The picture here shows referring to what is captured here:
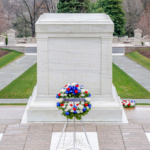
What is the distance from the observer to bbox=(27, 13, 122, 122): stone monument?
9359 millimetres

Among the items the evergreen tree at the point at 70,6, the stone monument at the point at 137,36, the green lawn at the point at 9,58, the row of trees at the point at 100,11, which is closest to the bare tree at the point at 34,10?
the row of trees at the point at 100,11

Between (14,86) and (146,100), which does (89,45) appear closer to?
(146,100)

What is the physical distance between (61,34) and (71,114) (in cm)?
288

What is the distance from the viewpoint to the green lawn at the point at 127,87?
15.1 metres

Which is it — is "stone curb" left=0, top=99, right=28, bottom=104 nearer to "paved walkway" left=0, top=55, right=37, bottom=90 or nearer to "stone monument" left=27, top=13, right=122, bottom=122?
"paved walkway" left=0, top=55, right=37, bottom=90

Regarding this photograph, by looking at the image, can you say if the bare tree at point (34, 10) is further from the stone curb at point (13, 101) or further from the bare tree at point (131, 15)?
the stone curb at point (13, 101)

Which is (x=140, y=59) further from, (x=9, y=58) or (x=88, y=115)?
(x=88, y=115)

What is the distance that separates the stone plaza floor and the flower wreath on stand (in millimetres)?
1155

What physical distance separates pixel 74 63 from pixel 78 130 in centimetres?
187

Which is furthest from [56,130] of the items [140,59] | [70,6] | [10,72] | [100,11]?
[100,11]

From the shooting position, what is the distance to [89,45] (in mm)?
9508

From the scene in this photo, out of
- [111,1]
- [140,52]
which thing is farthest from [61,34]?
[111,1]

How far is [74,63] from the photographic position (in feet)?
31.4

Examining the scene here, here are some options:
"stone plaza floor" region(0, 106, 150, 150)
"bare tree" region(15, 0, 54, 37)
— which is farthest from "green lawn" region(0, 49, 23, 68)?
"bare tree" region(15, 0, 54, 37)
